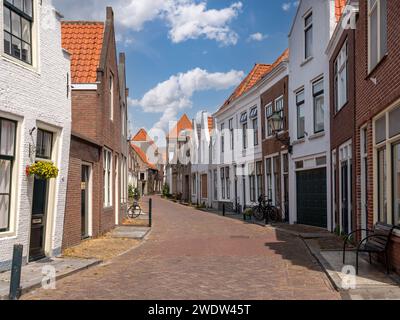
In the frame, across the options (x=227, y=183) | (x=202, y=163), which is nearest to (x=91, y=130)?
(x=227, y=183)

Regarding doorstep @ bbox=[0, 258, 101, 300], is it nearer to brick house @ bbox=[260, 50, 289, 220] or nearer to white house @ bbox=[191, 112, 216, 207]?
brick house @ bbox=[260, 50, 289, 220]

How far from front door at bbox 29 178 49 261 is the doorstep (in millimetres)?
256

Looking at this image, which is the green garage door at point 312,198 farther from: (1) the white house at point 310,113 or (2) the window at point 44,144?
(2) the window at point 44,144

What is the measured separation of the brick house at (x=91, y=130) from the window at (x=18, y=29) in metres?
2.85

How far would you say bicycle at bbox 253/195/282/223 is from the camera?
22.2m

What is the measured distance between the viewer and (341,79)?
15273mm

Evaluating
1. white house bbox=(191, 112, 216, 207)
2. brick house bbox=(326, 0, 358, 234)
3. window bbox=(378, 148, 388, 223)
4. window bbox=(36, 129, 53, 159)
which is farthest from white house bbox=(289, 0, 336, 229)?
white house bbox=(191, 112, 216, 207)


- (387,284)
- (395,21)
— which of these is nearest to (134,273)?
(387,284)

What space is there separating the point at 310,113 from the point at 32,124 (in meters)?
11.7

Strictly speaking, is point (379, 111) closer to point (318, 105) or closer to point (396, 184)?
point (396, 184)

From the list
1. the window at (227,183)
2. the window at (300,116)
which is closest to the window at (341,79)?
the window at (300,116)

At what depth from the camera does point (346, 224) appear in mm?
14805

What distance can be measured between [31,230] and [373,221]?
7.06 m

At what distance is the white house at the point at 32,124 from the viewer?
31.0 feet
